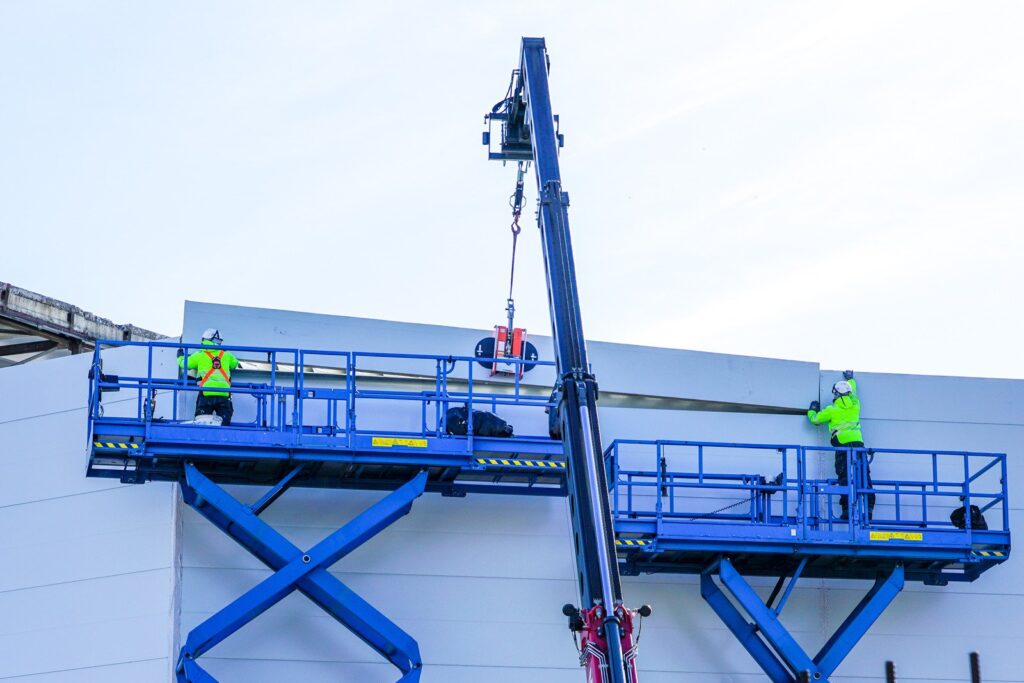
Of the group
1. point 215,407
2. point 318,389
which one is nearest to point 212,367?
point 215,407

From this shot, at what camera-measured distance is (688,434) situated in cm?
2442

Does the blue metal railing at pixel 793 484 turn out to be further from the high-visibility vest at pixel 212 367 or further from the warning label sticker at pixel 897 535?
the high-visibility vest at pixel 212 367

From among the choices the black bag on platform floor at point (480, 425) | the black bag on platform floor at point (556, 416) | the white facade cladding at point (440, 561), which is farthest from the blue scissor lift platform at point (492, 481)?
the black bag on platform floor at point (556, 416)

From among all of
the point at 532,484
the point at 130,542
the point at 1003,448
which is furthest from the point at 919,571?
the point at 130,542

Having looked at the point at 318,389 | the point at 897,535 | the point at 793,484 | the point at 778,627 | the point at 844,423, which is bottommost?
the point at 778,627

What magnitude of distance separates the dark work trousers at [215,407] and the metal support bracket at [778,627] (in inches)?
303

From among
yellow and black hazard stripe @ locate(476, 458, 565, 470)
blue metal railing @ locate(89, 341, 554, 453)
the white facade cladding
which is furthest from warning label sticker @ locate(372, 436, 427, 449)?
the white facade cladding

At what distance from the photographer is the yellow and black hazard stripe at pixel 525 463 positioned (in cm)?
2217

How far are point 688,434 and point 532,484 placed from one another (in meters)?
2.90

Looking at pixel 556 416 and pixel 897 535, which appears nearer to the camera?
pixel 556 416

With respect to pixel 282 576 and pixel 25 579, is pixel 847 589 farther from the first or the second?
pixel 25 579

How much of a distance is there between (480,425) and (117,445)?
522cm

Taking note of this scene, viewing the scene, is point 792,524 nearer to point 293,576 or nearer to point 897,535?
point 897,535

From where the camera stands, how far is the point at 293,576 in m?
21.5
